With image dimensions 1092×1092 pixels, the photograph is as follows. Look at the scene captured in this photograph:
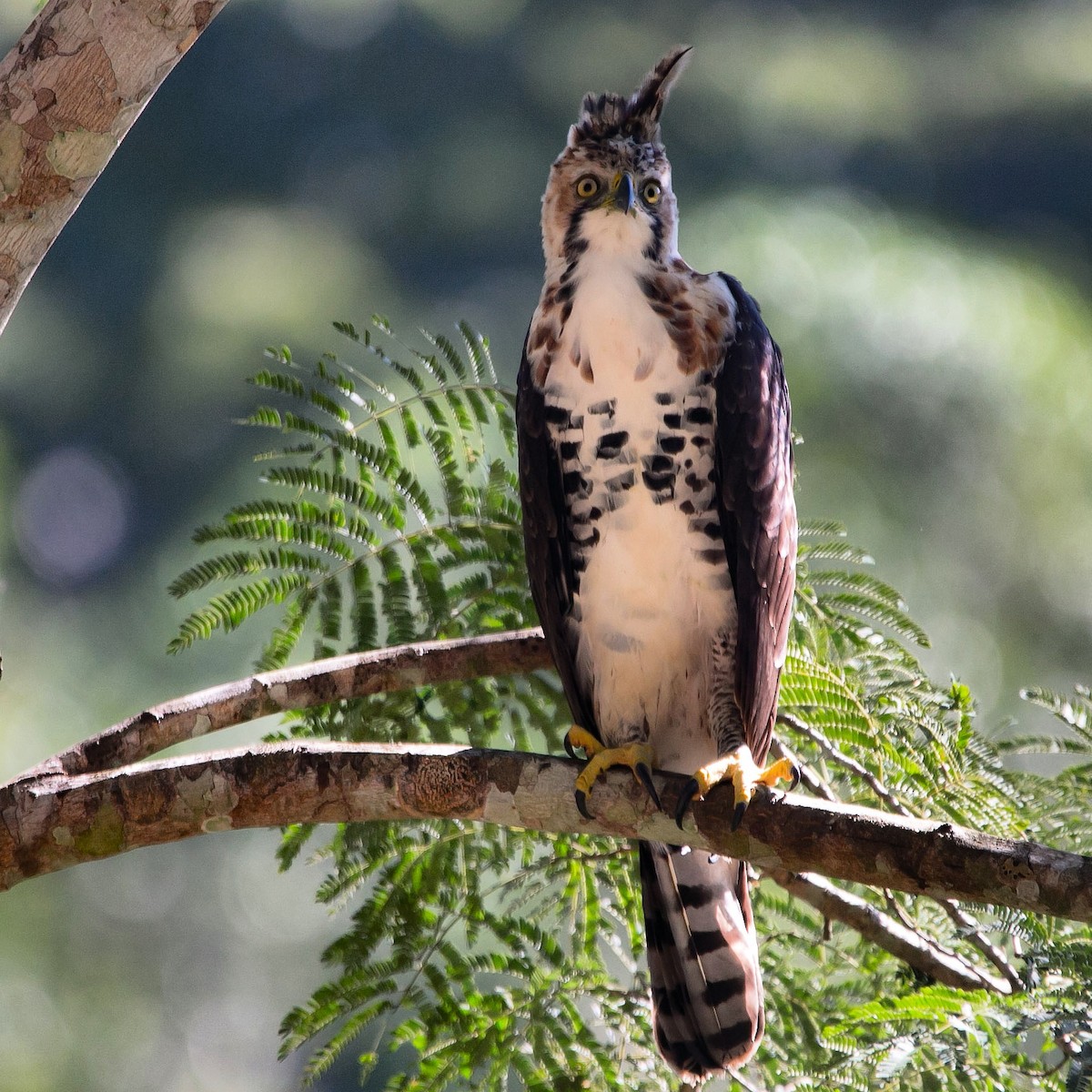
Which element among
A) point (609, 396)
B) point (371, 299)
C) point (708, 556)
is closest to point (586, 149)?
point (609, 396)

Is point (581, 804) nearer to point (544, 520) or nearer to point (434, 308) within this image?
point (544, 520)

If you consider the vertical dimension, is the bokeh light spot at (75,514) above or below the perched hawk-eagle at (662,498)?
above

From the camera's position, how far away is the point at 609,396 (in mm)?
2381

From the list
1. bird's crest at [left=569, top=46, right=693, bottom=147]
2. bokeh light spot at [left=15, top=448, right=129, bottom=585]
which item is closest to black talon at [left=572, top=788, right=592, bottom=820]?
bird's crest at [left=569, top=46, right=693, bottom=147]

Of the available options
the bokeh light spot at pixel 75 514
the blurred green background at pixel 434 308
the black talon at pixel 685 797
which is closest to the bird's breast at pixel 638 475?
the black talon at pixel 685 797

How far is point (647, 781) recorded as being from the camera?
2.15 metres

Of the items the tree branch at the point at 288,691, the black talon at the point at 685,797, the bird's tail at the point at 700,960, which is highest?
the tree branch at the point at 288,691

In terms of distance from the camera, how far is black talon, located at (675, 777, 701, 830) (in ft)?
6.63

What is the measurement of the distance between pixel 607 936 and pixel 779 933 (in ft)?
1.17

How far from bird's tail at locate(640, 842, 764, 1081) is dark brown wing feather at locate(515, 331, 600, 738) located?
422 mm

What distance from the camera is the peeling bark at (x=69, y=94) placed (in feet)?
6.07

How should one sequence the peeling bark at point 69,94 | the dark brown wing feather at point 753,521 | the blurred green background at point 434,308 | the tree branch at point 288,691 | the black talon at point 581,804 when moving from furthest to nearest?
1. the blurred green background at point 434,308
2. the dark brown wing feather at point 753,521
3. the tree branch at point 288,691
4. the black talon at point 581,804
5. the peeling bark at point 69,94

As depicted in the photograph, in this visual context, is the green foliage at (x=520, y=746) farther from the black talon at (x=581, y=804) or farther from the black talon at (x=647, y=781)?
the black talon at (x=581, y=804)

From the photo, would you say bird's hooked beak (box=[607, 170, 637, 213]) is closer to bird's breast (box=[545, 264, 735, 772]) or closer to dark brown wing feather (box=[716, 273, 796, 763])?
bird's breast (box=[545, 264, 735, 772])
